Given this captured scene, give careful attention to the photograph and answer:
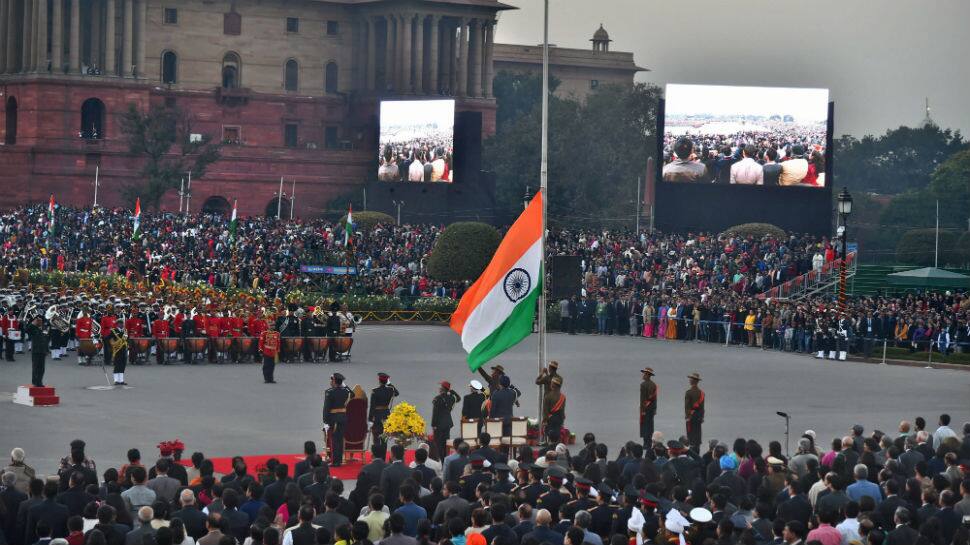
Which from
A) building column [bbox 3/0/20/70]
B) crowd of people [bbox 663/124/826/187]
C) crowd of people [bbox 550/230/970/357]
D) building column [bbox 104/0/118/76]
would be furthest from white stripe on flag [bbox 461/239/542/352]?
building column [bbox 3/0/20/70]

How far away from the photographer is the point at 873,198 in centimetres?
11581

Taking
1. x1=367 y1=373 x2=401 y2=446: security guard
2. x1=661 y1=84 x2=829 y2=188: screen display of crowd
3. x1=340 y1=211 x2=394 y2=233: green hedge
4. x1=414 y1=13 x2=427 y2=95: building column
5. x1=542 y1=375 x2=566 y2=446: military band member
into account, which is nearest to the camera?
x1=367 y1=373 x2=401 y2=446: security guard

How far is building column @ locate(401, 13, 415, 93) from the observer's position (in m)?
101

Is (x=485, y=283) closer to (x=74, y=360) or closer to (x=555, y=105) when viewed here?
(x=74, y=360)

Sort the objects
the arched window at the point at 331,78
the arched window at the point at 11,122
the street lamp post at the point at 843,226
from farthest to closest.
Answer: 1. the arched window at the point at 331,78
2. the arched window at the point at 11,122
3. the street lamp post at the point at 843,226

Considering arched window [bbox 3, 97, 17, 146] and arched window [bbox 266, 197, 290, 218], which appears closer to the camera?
arched window [bbox 3, 97, 17, 146]

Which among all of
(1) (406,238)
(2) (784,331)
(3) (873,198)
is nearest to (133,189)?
(1) (406,238)

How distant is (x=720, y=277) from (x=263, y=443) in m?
32.6

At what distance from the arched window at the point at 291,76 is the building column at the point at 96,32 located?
1253 centimetres

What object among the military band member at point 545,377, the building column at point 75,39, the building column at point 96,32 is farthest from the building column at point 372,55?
the military band member at point 545,377

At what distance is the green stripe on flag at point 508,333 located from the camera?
2550cm

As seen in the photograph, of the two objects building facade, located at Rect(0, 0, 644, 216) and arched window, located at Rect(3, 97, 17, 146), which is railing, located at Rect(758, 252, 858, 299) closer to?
building facade, located at Rect(0, 0, 644, 216)

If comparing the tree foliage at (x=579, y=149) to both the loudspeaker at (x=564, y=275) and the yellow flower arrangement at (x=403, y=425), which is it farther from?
the yellow flower arrangement at (x=403, y=425)

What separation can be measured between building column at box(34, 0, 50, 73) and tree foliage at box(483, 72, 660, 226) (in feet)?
83.4
